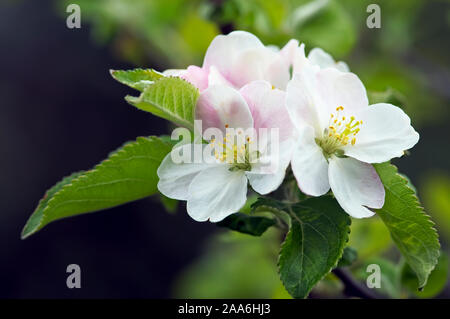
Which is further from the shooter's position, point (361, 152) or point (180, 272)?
point (180, 272)

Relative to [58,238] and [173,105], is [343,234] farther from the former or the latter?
[58,238]

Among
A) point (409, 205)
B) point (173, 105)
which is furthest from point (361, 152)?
point (173, 105)

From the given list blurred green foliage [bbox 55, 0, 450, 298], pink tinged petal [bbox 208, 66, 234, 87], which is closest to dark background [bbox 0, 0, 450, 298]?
blurred green foliage [bbox 55, 0, 450, 298]

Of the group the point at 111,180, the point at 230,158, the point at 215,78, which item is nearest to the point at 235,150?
the point at 230,158

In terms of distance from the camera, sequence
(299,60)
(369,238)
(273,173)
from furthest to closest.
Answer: (369,238), (299,60), (273,173)

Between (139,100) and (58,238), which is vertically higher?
(58,238)

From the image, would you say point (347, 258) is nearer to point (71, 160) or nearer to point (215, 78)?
point (215, 78)
